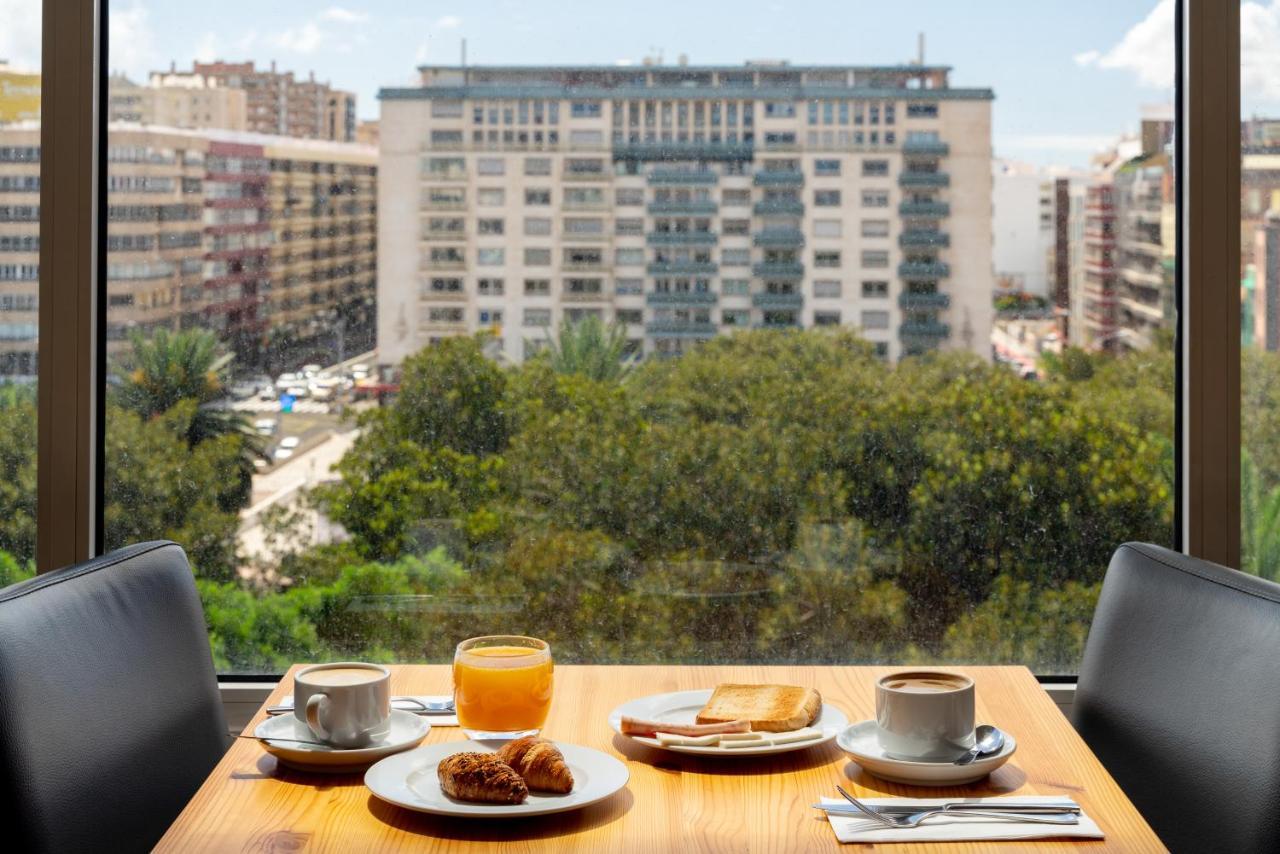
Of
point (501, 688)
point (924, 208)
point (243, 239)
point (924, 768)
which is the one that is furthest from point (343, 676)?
point (924, 208)

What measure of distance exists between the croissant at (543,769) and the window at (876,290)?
130 cm

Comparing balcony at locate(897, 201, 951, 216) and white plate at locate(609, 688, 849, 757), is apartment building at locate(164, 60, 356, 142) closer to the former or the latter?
balcony at locate(897, 201, 951, 216)

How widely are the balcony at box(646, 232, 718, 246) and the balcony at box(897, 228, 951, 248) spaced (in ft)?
1.07

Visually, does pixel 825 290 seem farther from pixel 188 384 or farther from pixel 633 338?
pixel 188 384

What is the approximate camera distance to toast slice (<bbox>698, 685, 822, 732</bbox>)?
1.41 m

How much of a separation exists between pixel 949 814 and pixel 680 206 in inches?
53.9

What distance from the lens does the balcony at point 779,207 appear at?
235 centimetres

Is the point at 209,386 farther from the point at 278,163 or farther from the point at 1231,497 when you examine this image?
the point at 1231,497

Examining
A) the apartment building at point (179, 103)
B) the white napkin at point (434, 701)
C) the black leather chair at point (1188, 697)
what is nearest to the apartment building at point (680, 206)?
the apartment building at point (179, 103)

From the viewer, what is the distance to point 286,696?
1606mm

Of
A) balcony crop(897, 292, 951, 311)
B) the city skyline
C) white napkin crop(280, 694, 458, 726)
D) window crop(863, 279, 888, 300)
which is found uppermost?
the city skyline

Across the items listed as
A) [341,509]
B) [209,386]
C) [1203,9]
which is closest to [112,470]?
[209,386]


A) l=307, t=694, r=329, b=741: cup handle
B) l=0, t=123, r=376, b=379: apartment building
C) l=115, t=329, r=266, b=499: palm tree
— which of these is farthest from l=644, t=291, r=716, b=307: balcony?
l=307, t=694, r=329, b=741: cup handle

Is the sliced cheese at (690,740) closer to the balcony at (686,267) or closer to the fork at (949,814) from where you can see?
the fork at (949,814)
